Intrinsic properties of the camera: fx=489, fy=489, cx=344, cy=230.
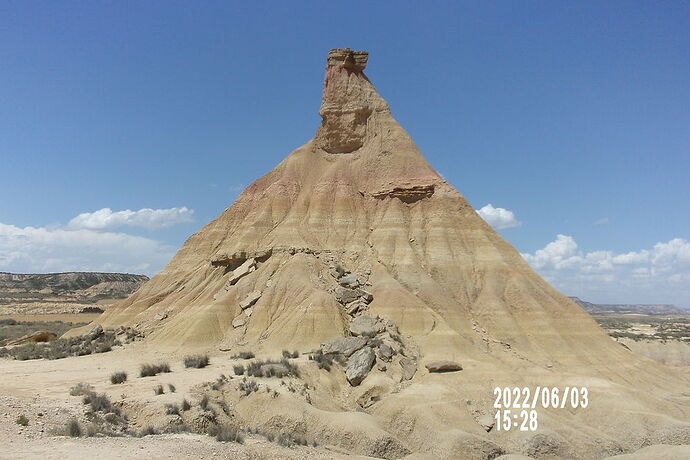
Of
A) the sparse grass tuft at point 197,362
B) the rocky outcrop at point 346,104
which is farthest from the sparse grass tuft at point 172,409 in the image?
the rocky outcrop at point 346,104

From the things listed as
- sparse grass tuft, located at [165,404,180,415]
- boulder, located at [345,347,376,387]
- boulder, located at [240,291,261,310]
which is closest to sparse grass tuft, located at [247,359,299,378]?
boulder, located at [345,347,376,387]

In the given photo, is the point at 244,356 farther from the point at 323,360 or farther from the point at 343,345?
the point at 343,345

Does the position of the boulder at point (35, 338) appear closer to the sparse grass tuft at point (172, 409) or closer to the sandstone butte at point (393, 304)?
the sandstone butte at point (393, 304)

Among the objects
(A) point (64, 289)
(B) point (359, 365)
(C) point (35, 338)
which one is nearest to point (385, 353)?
(B) point (359, 365)

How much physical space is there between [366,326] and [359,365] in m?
4.43

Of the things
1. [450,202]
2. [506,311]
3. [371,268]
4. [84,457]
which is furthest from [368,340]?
[84,457]

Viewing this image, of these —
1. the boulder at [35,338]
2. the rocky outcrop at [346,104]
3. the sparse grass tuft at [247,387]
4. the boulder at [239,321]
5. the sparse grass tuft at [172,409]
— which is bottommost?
the boulder at [35,338]

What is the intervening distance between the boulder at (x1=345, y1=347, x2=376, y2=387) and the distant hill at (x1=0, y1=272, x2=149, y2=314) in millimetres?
68498

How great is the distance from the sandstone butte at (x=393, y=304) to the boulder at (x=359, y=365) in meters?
0.41

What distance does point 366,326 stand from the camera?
30.0m

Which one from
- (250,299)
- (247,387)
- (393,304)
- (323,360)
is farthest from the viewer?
(250,299)

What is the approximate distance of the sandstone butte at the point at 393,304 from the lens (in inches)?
854

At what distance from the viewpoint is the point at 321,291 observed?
32781 millimetres

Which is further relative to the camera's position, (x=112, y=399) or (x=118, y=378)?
(x=118, y=378)
